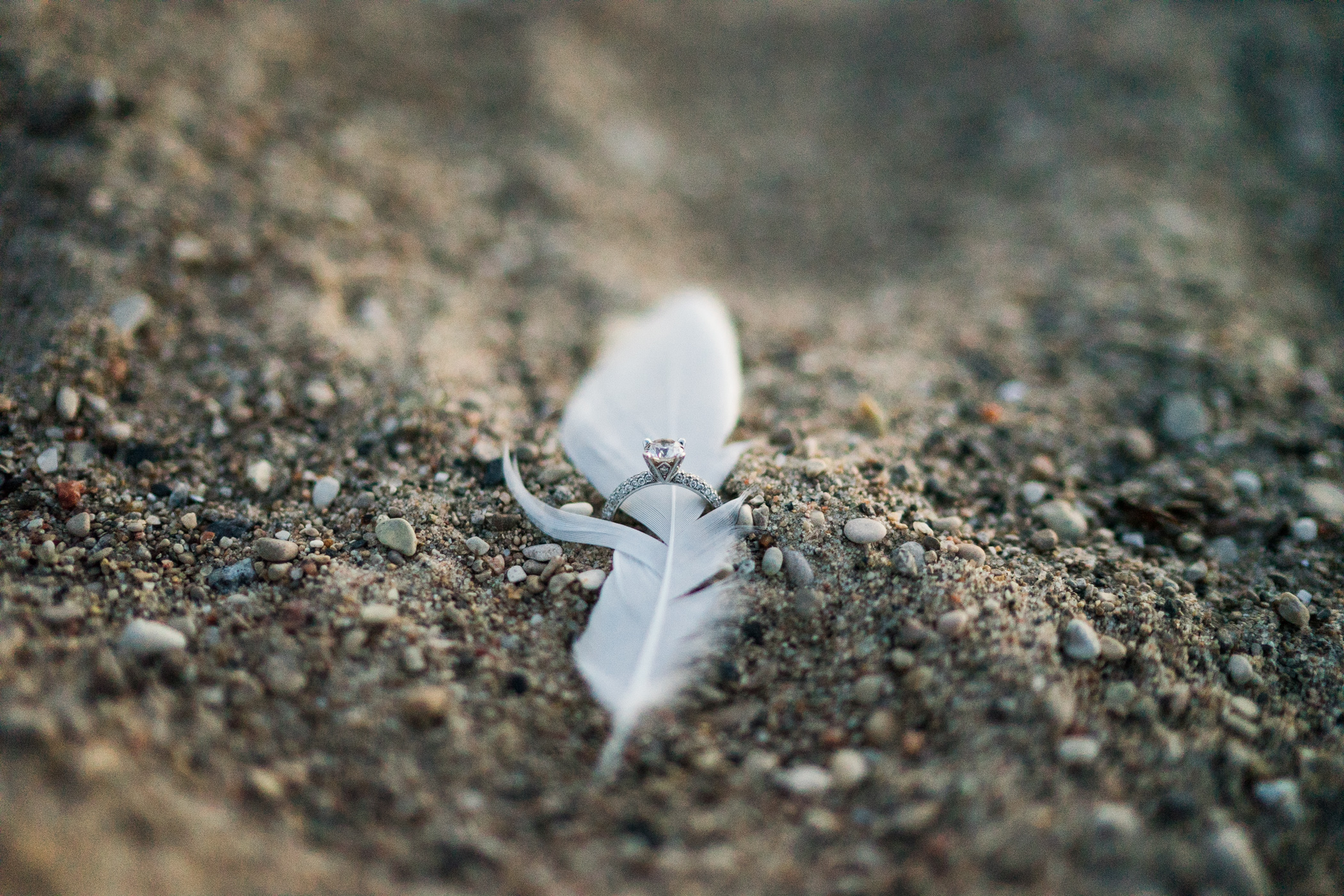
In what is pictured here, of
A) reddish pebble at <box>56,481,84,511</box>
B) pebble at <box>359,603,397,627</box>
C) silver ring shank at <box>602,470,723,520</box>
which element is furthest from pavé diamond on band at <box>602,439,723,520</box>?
reddish pebble at <box>56,481,84,511</box>

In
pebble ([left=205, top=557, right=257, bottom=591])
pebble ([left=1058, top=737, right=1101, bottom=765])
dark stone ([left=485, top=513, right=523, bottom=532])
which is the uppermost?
dark stone ([left=485, top=513, right=523, bottom=532])

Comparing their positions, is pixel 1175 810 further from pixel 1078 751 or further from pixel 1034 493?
pixel 1034 493

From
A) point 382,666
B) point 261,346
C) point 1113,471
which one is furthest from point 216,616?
point 1113,471

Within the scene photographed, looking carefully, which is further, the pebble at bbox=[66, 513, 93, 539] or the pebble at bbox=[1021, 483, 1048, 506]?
the pebble at bbox=[1021, 483, 1048, 506]

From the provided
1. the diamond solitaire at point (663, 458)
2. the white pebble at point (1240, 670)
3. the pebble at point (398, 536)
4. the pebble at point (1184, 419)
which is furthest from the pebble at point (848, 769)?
the pebble at point (1184, 419)

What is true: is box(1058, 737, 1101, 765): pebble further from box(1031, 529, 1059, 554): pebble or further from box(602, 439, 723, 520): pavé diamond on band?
box(602, 439, 723, 520): pavé diamond on band

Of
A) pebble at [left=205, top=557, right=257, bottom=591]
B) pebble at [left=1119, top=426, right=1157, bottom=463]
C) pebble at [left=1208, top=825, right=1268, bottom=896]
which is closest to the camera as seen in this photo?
pebble at [left=1208, top=825, right=1268, bottom=896]

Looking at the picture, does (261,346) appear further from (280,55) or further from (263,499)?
(280,55)
